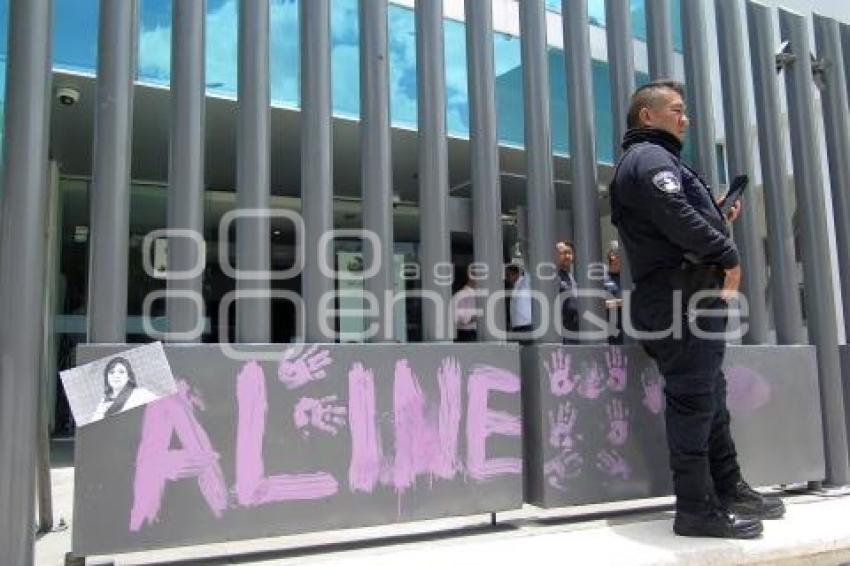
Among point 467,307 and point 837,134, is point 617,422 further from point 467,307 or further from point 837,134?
point 837,134

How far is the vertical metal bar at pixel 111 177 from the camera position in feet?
9.32

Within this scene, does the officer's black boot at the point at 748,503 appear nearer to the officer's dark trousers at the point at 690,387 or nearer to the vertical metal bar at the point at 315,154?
the officer's dark trousers at the point at 690,387

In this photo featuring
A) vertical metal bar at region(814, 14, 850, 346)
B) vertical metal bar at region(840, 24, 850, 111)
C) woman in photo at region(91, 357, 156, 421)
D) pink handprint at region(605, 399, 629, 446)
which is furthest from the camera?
vertical metal bar at region(840, 24, 850, 111)

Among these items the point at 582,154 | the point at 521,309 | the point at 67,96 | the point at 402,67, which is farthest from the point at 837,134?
the point at 67,96

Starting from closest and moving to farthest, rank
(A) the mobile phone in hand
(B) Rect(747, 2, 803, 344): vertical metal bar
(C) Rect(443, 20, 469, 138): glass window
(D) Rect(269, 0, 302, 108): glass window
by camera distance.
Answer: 1. (A) the mobile phone in hand
2. (B) Rect(747, 2, 803, 344): vertical metal bar
3. (D) Rect(269, 0, 302, 108): glass window
4. (C) Rect(443, 20, 469, 138): glass window

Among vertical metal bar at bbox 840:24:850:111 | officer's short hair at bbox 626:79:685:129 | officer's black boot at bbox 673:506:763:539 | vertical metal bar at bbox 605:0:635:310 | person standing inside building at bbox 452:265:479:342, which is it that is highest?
vertical metal bar at bbox 840:24:850:111

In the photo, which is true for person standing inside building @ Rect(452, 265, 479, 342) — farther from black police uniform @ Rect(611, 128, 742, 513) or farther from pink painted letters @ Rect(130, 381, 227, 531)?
pink painted letters @ Rect(130, 381, 227, 531)

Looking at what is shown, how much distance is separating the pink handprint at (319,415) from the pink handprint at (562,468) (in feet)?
3.22

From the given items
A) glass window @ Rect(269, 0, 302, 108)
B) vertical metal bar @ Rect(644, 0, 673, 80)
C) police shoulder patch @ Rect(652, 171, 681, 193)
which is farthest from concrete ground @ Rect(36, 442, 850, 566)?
glass window @ Rect(269, 0, 302, 108)

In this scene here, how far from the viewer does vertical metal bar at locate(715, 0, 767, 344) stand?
4125 millimetres

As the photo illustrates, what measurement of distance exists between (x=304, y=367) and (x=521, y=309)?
151cm

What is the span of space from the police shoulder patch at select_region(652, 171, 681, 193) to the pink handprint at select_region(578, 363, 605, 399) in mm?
885

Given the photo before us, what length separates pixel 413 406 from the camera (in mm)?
Answer: 3223

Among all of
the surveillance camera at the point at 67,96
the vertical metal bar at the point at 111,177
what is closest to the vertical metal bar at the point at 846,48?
the vertical metal bar at the point at 111,177
